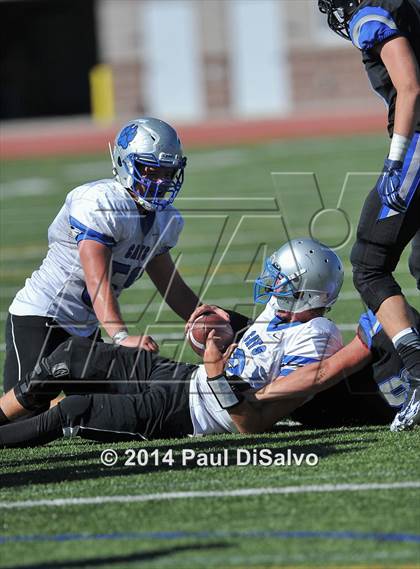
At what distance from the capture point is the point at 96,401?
475 cm

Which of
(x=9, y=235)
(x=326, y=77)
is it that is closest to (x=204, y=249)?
(x=9, y=235)

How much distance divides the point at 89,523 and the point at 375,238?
1.74 m

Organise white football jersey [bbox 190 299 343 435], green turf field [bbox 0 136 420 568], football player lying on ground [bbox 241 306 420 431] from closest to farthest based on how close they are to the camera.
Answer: green turf field [bbox 0 136 420 568]
football player lying on ground [bbox 241 306 420 431]
white football jersey [bbox 190 299 343 435]

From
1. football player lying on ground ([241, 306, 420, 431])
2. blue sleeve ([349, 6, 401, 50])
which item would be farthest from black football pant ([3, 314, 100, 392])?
blue sleeve ([349, 6, 401, 50])

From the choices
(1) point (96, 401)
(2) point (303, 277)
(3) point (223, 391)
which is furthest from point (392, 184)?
(1) point (96, 401)

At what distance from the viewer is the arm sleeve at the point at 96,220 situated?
4.96 meters

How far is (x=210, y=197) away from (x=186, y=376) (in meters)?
9.41

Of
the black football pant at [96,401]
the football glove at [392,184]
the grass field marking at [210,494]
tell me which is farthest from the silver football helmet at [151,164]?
the grass field marking at [210,494]

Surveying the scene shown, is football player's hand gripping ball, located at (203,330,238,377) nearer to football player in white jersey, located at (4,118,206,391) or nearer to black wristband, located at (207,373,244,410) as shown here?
black wristband, located at (207,373,244,410)

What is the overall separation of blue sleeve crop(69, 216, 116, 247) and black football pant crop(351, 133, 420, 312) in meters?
1.01

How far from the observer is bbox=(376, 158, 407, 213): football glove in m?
4.57

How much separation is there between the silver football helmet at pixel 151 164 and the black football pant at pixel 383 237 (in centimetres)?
85

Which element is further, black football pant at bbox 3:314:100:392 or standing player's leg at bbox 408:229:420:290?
black football pant at bbox 3:314:100:392

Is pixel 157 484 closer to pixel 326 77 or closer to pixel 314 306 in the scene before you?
pixel 314 306
